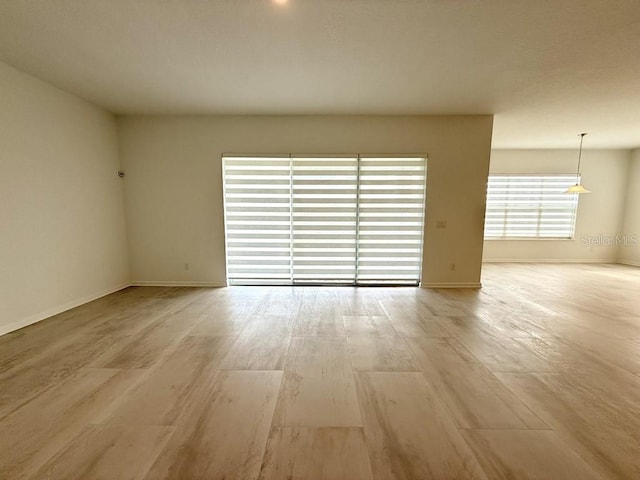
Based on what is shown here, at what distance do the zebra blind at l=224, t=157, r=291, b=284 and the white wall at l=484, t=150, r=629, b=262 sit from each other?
5.63 m

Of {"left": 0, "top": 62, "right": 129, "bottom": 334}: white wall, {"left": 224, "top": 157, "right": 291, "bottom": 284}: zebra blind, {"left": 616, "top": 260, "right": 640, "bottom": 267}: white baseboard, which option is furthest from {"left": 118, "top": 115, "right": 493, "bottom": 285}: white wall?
{"left": 616, "top": 260, "right": 640, "bottom": 267}: white baseboard

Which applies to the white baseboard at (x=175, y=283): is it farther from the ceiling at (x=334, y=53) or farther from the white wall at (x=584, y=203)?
the white wall at (x=584, y=203)

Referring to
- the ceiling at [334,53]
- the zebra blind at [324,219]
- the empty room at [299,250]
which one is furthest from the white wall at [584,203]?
the zebra blind at [324,219]

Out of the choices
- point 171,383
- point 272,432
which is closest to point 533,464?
point 272,432

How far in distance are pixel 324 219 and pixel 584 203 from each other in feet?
23.7

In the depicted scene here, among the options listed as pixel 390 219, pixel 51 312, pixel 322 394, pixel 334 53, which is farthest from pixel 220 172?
pixel 322 394

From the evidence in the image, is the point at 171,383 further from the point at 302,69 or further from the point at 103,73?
the point at 103,73

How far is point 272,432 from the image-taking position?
1.55 metres

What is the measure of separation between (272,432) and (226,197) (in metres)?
3.83

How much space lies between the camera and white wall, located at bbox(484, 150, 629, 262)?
6.77 m

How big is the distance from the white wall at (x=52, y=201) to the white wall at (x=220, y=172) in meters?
0.43

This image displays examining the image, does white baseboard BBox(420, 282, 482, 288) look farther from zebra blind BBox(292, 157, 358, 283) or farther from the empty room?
zebra blind BBox(292, 157, 358, 283)

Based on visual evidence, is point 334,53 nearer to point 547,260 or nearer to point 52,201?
point 52,201

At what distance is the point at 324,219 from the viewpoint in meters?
4.64
